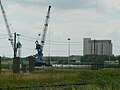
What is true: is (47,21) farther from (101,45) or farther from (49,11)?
(101,45)

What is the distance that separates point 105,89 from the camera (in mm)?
21938

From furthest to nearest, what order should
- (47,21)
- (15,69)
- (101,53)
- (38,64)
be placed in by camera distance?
(101,53) < (47,21) < (38,64) < (15,69)

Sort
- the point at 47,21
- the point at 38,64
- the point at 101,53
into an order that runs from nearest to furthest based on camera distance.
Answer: the point at 38,64, the point at 47,21, the point at 101,53

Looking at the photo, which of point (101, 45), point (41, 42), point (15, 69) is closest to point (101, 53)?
point (101, 45)

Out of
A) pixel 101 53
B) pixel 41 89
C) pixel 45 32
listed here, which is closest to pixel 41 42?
pixel 45 32

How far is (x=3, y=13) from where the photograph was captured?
411 feet

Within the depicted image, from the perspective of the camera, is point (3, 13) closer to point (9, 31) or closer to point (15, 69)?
point (9, 31)

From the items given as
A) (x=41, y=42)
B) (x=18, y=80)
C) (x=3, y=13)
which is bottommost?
(x=18, y=80)

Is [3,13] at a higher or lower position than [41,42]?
higher

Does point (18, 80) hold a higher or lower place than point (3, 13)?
lower

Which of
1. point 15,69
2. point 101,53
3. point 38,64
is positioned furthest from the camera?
point 101,53

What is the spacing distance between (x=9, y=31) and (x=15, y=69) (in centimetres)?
6360

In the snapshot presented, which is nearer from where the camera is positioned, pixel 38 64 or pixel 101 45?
pixel 38 64

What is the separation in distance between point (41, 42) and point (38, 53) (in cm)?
494
